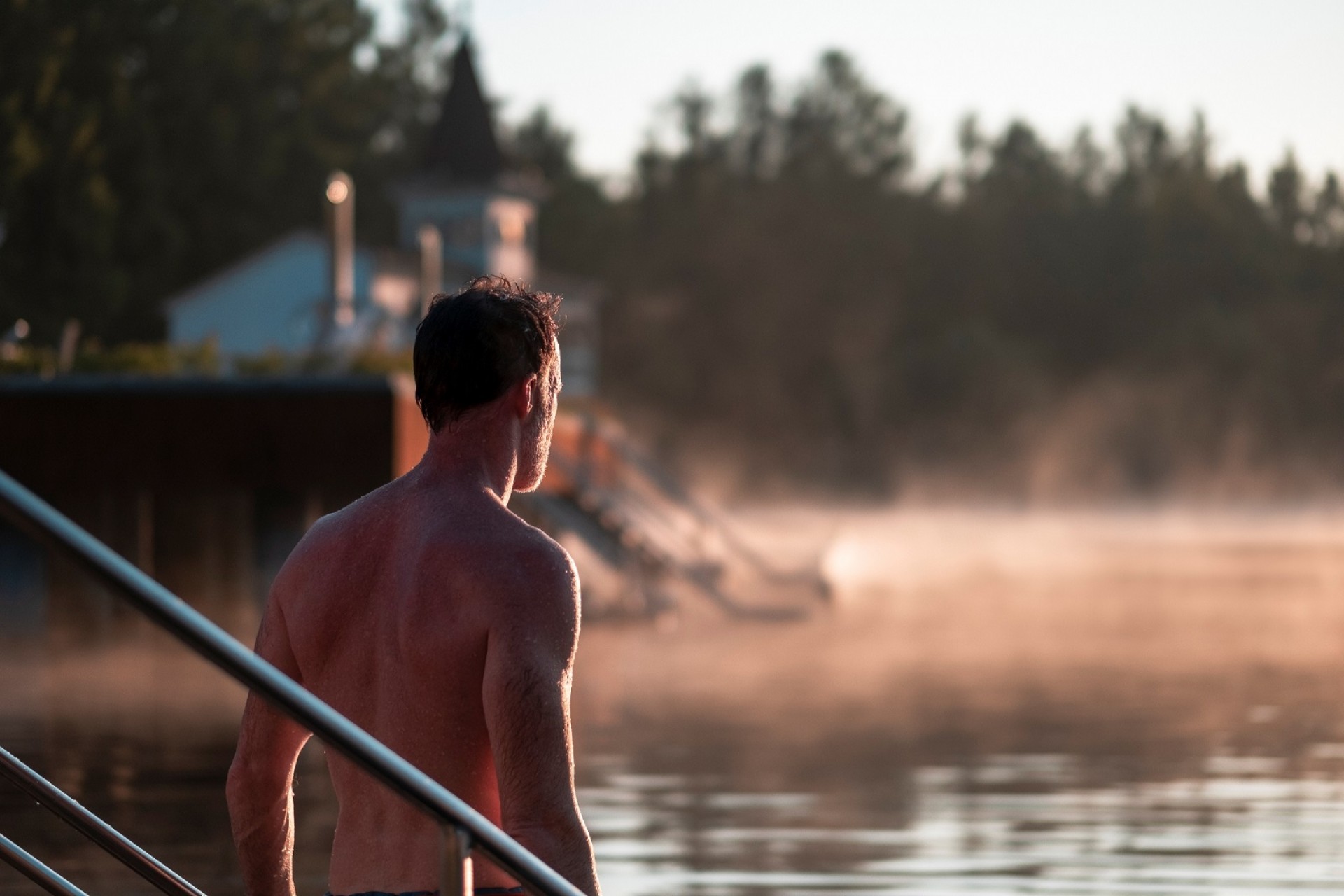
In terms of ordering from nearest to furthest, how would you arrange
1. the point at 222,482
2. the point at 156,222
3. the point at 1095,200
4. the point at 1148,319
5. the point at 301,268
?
the point at 222,482 < the point at 301,268 < the point at 156,222 < the point at 1148,319 < the point at 1095,200

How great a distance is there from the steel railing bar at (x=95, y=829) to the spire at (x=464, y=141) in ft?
208

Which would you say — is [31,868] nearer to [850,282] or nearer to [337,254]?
[337,254]

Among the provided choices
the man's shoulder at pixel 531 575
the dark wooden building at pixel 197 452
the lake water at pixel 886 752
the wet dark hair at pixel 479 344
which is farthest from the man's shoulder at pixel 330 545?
the dark wooden building at pixel 197 452

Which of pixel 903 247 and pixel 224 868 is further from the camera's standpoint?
pixel 903 247

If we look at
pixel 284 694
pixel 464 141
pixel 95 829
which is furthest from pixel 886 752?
pixel 464 141

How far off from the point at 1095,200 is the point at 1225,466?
19.0m

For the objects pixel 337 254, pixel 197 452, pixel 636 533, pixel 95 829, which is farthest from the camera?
pixel 337 254

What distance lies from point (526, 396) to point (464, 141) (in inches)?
2570

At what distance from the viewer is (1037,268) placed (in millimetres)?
99375

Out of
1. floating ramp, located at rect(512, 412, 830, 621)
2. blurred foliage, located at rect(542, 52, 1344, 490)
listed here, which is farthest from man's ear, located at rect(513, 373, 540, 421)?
blurred foliage, located at rect(542, 52, 1344, 490)

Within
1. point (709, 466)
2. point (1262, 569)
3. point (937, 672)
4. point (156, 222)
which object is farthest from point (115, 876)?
point (709, 466)

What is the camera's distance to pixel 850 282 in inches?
3824

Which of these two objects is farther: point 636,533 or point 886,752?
point 636,533

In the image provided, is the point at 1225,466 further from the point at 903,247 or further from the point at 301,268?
the point at 301,268
